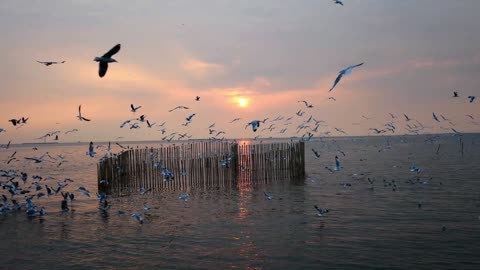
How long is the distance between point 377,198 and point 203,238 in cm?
967

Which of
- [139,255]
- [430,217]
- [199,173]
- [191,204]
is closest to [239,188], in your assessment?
[199,173]

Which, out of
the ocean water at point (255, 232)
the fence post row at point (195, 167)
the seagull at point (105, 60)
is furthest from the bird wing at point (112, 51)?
the fence post row at point (195, 167)

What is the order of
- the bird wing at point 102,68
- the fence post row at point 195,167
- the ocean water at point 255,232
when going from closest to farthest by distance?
the bird wing at point 102,68 → the ocean water at point 255,232 → the fence post row at point 195,167

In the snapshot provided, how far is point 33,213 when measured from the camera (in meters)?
15.9

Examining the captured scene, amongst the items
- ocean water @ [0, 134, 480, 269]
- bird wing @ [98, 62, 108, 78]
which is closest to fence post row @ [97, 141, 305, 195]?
ocean water @ [0, 134, 480, 269]

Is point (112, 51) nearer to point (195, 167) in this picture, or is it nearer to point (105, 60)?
point (105, 60)

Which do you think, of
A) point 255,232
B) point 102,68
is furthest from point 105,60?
point 255,232

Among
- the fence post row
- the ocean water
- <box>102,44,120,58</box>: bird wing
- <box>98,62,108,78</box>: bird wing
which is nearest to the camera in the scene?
<box>98,62,108,78</box>: bird wing

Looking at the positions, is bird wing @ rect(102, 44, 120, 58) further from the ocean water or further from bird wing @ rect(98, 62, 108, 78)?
the ocean water

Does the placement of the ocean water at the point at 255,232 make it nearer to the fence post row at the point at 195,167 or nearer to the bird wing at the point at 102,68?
the fence post row at the point at 195,167

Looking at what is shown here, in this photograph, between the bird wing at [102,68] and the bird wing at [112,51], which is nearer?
the bird wing at [102,68]

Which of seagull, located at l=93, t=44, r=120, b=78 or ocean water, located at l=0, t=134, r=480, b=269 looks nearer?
seagull, located at l=93, t=44, r=120, b=78

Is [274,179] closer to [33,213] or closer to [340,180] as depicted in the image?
[340,180]

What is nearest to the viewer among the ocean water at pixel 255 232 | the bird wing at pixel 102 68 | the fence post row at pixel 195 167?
the bird wing at pixel 102 68
